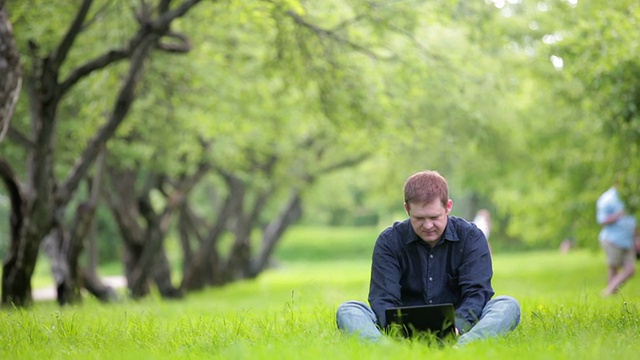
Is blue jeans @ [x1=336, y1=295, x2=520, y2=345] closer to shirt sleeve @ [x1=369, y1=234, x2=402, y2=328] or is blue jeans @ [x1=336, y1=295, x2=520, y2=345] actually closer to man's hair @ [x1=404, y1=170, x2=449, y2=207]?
shirt sleeve @ [x1=369, y1=234, x2=402, y2=328]

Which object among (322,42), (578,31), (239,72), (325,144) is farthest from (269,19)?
(325,144)

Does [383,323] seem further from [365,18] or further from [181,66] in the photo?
[181,66]

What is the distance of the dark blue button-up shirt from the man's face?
0.16 m

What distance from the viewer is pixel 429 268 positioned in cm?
646

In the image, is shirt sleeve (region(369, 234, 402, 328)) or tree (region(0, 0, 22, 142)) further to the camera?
tree (region(0, 0, 22, 142))

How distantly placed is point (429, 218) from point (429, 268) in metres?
0.45

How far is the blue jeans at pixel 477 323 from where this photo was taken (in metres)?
5.82

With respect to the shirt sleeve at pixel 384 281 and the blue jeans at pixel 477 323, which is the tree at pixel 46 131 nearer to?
the shirt sleeve at pixel 384 281

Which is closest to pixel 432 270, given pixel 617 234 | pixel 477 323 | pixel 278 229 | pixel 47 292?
pixel 477 323

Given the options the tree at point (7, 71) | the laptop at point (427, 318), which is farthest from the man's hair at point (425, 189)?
the tree at point (7, 71)

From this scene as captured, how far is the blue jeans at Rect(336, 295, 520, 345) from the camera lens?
19.1 ft

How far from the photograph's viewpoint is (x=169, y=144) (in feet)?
62.6

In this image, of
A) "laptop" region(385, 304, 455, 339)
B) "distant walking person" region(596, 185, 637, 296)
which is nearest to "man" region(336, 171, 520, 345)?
"laptop" region(385, 304, 455, 339)

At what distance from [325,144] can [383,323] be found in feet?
67.7
